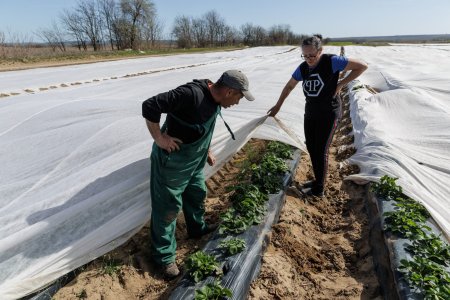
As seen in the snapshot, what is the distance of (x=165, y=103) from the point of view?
2.23m

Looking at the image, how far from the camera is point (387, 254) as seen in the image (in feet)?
8.87

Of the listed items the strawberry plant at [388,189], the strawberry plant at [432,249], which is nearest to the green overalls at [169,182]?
the strawberry plant at [432,249]

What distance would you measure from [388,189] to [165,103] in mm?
2530

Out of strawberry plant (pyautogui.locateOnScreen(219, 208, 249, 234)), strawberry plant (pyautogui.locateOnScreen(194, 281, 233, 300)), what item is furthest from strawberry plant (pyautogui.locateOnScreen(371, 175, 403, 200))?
strawberry plant (pyautogui.locateOnScreen(194, 281, 233, 300))

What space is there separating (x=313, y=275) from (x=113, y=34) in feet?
148

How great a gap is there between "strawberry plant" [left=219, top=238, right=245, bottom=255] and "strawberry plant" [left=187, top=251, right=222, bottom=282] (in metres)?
0.21

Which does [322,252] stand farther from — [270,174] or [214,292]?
[214,292]

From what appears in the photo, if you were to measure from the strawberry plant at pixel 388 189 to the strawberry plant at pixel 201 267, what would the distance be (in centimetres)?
199

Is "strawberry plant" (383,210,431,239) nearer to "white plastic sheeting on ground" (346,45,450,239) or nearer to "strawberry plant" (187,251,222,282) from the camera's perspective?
"white plastic sheeting on ground" (346,45,450,239)

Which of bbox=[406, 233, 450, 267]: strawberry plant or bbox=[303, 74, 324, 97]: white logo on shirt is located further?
bbox=[303, 74, 324, 97]: white logo on shirt

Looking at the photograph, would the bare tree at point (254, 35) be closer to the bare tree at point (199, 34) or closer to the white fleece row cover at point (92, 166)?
the bare tree at point (199, 34)

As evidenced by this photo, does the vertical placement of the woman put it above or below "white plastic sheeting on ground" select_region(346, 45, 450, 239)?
above

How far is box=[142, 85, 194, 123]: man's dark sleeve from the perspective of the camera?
2217mm

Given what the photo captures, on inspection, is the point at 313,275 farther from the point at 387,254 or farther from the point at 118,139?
the point at 118,139
